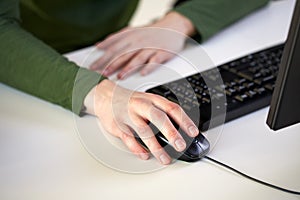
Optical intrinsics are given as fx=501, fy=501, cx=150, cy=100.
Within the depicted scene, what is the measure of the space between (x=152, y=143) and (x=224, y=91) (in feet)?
0.59

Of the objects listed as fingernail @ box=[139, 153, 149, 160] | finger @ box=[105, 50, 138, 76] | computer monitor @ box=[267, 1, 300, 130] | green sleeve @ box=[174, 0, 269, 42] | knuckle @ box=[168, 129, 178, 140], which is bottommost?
finger @ box=[105, 50, 138, 76]

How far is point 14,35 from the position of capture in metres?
0.90

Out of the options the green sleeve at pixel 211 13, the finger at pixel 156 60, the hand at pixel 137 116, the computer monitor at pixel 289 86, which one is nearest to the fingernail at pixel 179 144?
the hand at pixel 137 116

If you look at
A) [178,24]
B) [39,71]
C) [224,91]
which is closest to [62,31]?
[178,24]

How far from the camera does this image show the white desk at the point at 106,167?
26.1 inches

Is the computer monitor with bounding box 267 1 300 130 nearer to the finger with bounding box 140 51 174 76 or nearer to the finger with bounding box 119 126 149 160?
the finger with bounding box 119 126 149 160

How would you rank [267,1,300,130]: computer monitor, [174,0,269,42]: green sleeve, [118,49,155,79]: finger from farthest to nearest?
[174,0,269,42]: green sleeve < [118,49,155,79]: finger < [267,1,300,130]: computer monitor

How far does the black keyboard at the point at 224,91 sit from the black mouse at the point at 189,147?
5 cm

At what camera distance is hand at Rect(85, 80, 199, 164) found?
2.33 ft

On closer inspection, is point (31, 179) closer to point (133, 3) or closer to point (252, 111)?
point (252, 111)

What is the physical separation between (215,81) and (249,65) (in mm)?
96

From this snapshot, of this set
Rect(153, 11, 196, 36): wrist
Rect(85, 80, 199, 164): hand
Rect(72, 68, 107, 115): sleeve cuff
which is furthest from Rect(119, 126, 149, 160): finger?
Rect(153, 11, 196, 36): wrist

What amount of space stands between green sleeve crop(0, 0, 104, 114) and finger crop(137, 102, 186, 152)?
12cm

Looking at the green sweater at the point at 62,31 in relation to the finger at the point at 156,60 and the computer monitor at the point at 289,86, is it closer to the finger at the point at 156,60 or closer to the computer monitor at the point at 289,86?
the finger at the point at 156,60
